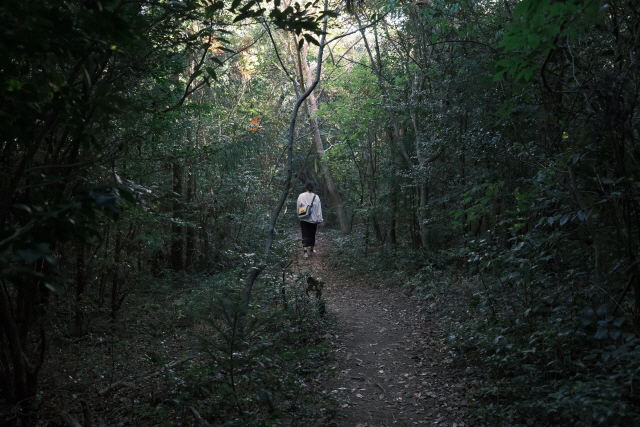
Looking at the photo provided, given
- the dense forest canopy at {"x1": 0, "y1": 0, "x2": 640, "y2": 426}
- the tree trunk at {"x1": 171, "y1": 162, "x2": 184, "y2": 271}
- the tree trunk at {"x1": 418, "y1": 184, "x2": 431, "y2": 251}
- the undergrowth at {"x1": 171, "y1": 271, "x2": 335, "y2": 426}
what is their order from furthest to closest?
1. the tree trunk at {"x1": 418, "y1": 184, "x2": 431, "y2": 251}
2. the tree trunk at {"x1": 171, "y1": 162, "x2": 184, "y2": 271}
3. the undergrowth at {"x1": 171, "y1": 271, "x2": 335, "y2": 426}
4. the dense forest canopy at {"x1": 0, "y1": 0, "x2": 640, "y2": 426}

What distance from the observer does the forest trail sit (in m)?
4.37

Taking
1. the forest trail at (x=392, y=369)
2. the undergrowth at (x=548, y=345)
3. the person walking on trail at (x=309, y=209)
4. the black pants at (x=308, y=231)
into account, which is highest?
the person walking on trail at (x=309, y=209)

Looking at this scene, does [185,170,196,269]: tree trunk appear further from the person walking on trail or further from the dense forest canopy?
the person walking on trail

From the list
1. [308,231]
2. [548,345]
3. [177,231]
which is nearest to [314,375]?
[548,345]

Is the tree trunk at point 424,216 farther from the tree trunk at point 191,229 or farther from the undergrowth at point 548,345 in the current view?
the tree trunk at point 191,229

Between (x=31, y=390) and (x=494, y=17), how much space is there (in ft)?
28.5

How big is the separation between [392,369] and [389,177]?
703cm

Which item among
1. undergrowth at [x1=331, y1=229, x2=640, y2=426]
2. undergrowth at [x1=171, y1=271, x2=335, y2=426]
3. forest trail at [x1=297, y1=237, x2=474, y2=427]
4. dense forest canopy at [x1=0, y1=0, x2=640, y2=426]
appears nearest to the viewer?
dense forest canopy at [x1=0, y1=0, x2=640, y2=426]

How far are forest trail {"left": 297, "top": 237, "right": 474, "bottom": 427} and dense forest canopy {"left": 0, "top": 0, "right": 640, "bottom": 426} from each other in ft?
1.13

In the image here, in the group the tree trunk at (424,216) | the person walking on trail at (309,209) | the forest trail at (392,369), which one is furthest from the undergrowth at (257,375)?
the person walking on trail at (309,209)

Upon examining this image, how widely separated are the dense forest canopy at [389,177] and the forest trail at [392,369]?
345mm

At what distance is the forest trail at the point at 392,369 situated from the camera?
14.3 ft

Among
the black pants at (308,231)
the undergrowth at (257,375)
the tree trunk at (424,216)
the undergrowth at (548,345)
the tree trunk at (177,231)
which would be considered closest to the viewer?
the undergrowth at (548,345)

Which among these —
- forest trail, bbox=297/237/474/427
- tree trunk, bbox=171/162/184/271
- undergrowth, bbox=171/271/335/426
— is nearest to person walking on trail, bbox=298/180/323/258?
tree trunk, bbox=171/162/184/271
